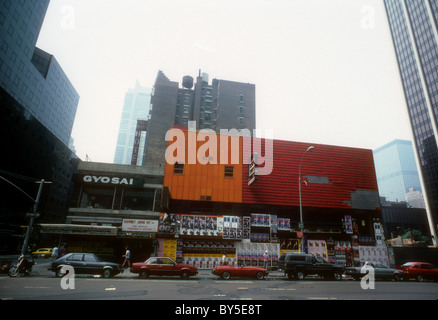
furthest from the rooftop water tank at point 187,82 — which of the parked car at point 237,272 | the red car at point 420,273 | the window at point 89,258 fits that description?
the red car at point 420,273

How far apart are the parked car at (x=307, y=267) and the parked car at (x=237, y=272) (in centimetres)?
203

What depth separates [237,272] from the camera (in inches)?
704

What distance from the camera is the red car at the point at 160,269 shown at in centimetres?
1673

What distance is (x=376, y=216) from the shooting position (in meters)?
29.7

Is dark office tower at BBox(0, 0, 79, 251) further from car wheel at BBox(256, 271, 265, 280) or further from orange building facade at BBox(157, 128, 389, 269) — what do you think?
A: car wheel at BBox(256, 271, 265, 280)

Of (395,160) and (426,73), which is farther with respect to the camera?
(395,160)

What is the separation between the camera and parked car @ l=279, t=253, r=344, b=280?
18453 mm

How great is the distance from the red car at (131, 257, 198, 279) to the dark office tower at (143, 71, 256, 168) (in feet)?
146

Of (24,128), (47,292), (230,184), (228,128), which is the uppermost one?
(228,128)

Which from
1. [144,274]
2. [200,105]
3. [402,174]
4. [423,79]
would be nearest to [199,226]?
[144,274]

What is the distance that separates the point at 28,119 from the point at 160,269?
176 feet
